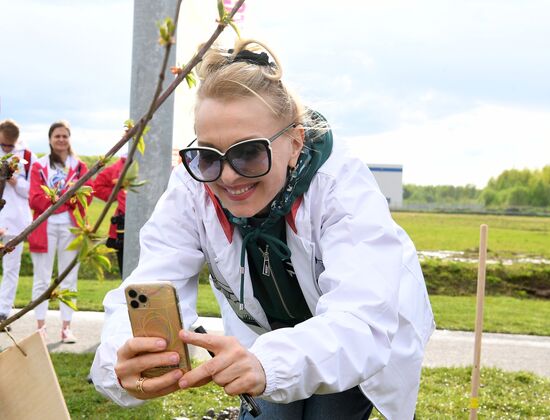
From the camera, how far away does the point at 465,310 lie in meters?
11.6

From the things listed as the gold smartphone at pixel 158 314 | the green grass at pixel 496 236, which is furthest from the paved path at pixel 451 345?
the green grass at pixel 496 236

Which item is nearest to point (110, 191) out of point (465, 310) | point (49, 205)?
point (49, 205)

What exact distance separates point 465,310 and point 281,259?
9.86m

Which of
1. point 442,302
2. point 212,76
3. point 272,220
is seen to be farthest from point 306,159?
point 442,302

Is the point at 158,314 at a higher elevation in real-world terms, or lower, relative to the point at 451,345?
higher

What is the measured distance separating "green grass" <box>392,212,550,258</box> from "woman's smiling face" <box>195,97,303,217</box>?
73.0ft

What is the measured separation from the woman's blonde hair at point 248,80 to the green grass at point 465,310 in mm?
7379

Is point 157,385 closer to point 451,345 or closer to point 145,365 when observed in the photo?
point 145,365

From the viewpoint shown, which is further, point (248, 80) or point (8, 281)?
point (8, 281)

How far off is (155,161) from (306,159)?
3.40 m

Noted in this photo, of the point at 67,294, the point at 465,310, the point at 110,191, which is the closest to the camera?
the point at 67,294

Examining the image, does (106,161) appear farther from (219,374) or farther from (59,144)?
(59,144)

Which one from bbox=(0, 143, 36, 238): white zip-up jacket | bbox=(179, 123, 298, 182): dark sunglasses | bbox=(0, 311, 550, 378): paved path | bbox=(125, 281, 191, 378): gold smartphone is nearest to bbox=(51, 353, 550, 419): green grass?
bbox=(0, 311, 550, 378): paved path

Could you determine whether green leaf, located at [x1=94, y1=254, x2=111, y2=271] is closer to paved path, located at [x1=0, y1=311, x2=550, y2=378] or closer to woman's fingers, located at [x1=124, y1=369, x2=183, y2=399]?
woman's fingers, located at [x1=124, y1=369, x2=183, y2=399]
